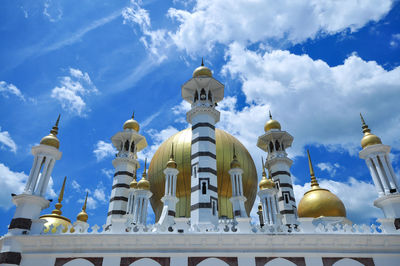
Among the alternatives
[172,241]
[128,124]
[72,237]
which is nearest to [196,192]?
[172,241]

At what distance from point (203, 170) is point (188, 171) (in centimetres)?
589

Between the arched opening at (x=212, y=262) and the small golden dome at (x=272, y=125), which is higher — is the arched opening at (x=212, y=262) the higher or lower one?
the lower one

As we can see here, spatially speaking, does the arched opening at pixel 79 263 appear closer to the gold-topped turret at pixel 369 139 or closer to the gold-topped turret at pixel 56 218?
the gold-topped turret at pixel 56 218

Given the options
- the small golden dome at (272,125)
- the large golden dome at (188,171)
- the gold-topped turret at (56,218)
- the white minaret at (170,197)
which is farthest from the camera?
the small golden dome at (272,125)

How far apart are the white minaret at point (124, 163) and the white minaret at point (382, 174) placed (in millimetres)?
17380

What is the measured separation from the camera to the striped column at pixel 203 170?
17.2m

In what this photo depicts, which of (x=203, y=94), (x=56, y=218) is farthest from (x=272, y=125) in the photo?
(x=56, y=218)

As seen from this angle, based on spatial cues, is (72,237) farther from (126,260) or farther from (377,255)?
(377,255)

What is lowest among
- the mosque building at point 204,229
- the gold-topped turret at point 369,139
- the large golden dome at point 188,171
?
the mosque building at point 204,229

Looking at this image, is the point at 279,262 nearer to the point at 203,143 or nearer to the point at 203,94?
the point at 203,143

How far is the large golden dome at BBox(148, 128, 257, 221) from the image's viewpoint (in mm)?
24016

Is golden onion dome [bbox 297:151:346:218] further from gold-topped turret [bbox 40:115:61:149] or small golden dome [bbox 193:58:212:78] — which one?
gold-topped turret [bbox 40:115:61:149]

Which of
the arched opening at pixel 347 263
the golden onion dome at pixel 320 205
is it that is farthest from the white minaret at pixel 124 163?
the arched opening at pixel 347 263

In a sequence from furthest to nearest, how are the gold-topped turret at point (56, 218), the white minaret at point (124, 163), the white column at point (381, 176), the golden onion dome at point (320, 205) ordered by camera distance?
the white minaret at point (124, 163), the golden onion dome at point (320, 205), the gold-topped turret at point (56, 218), the white column at point (381, 176)
